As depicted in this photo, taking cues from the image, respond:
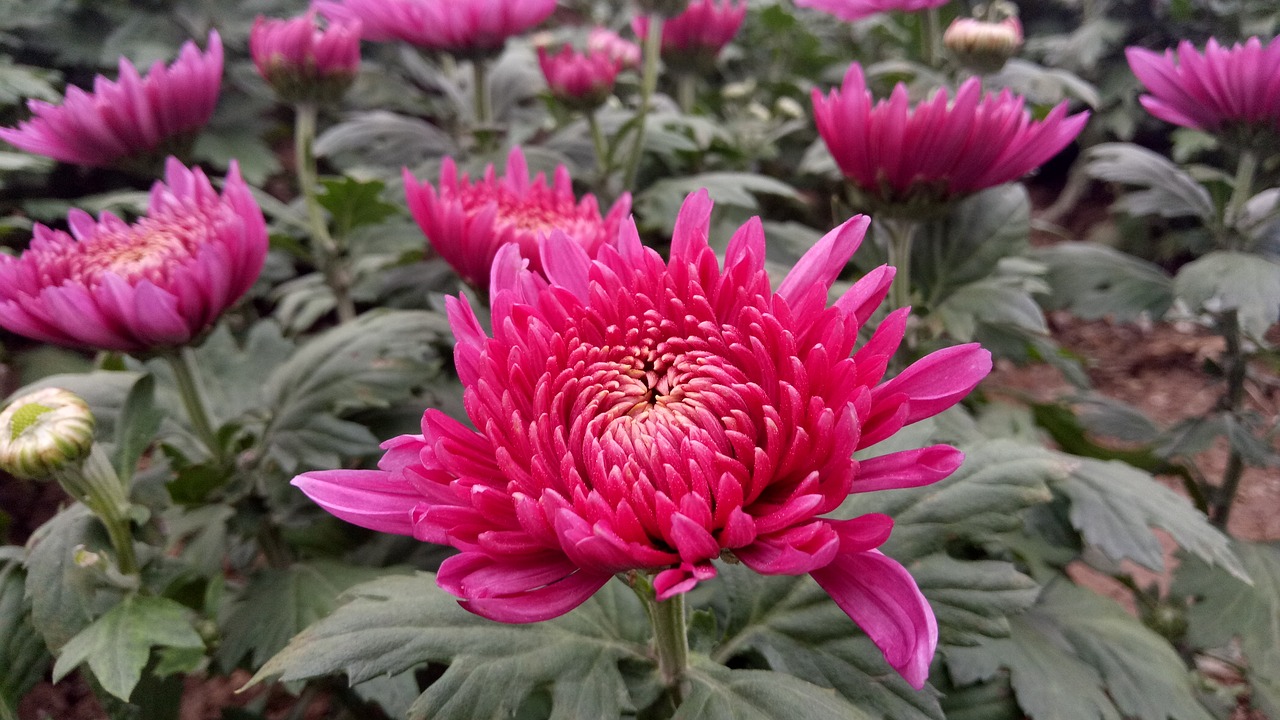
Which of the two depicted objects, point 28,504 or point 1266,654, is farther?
point 28,504

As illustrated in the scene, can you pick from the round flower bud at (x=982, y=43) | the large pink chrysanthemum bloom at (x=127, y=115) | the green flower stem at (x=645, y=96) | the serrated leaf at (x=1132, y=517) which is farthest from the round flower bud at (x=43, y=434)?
the round flower bud at (x=982, y=43)

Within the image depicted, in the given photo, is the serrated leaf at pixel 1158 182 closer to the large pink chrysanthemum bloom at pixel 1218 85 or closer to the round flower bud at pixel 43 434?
the large pink chrysanthemum bloom at pixel 1218 85

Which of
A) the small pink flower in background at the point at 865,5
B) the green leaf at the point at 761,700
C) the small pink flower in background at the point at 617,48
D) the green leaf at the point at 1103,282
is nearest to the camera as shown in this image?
the green leaf at the point at 761,700

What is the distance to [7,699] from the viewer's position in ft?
3.30

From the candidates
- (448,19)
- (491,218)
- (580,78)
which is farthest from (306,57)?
(491,218)

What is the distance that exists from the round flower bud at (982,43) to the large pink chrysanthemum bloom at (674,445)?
109cm

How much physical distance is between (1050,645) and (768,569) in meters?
0.85

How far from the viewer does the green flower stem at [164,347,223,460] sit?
3.68 feet

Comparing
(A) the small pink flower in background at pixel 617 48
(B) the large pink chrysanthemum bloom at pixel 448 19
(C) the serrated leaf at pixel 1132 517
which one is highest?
(B) the large pink chrysanthemum bloom at pixel 448 19

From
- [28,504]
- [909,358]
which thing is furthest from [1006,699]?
[28,504]

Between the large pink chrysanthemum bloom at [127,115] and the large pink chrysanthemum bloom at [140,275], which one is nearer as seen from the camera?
the large pink chrysanthemum bloom at [140,275]

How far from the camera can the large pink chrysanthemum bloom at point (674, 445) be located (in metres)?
0.54

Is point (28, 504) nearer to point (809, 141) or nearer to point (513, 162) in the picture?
point (513, 162)

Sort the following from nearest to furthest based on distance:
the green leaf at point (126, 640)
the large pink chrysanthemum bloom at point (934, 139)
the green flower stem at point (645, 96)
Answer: the green leaf at point (126, 640), the large pink chrysanthemum bloom at point (934, 139), the green flower stem at point (645, 96)
